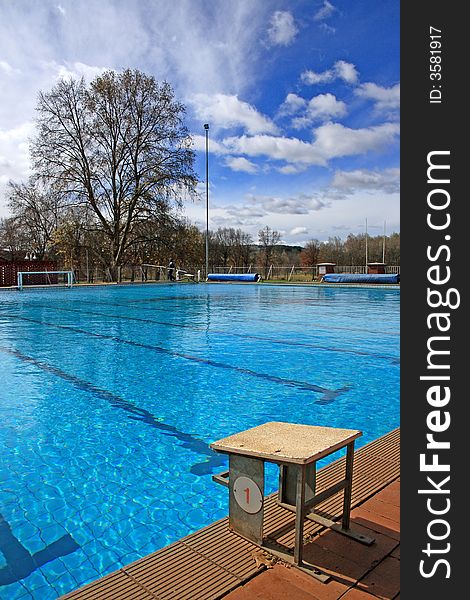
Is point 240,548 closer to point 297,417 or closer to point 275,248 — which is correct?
point 297,417

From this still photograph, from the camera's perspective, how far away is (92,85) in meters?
27.1

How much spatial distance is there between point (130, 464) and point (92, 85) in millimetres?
28816

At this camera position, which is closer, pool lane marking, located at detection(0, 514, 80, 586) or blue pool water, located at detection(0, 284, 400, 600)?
pool lane marking, located at detection(0, 514, 80, 586)

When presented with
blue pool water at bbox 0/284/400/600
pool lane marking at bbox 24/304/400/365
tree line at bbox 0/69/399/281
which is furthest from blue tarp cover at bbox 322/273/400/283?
pool lane marking at bbox 24/304/400/365

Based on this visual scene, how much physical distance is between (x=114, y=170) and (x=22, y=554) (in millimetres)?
28444

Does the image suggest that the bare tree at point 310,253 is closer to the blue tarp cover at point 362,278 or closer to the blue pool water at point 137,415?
the blue tarp cover at point 362,278

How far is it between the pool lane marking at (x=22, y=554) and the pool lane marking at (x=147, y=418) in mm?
1132

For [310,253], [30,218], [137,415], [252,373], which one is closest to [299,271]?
[310,253]

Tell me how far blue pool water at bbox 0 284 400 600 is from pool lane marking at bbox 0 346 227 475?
0.7 inches

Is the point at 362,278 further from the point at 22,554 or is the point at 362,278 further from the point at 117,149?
the point at 22,554

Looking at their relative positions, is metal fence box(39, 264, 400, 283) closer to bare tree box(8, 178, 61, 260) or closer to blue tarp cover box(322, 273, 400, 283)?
blue tarp cover box(322, 273, 400, 283)

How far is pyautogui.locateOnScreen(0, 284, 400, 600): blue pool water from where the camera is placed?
2490mm

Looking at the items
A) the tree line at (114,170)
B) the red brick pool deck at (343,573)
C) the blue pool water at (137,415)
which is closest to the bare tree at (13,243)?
the tree line at (114,170)

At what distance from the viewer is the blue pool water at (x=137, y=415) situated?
2.49 meters
